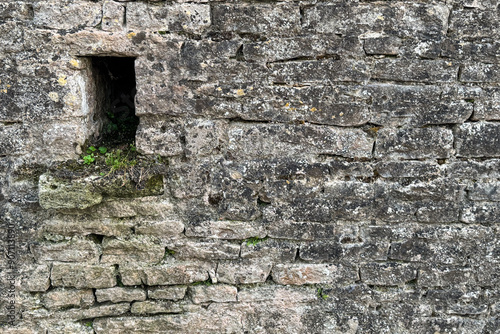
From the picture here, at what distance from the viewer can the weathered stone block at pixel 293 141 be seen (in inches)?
93.5

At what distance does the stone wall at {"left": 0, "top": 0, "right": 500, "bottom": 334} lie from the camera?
2254 mm

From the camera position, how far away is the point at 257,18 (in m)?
2.24

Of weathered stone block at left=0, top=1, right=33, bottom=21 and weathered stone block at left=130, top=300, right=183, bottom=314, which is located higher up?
weathered stone block at left=0, top=1, right=33, bottom=21

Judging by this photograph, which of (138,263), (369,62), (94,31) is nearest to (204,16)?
(94,31)

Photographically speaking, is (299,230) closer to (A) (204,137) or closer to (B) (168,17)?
(A) (204,137)

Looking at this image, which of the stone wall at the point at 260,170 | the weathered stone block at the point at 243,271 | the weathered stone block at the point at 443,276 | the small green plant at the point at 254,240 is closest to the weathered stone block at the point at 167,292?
the stone wall at the point at 260,170

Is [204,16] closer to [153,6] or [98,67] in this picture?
[153,6]

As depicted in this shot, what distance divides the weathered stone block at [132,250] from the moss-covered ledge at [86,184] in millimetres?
303

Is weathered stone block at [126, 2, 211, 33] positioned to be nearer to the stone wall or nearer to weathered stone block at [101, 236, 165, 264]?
the stone wall

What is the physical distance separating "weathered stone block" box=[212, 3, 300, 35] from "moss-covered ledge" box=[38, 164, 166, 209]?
932 millimetres

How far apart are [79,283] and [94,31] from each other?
5.09 feet

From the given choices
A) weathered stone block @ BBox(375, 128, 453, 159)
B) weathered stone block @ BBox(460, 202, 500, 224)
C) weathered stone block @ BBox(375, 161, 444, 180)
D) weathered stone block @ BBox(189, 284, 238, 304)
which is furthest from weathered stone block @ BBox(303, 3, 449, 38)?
weathered stone block @ BBox(189, 284, 238, 304)

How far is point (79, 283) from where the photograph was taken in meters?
2.49

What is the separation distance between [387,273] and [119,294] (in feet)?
5.73
